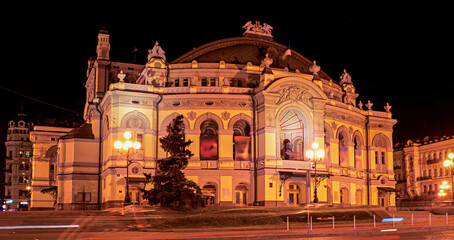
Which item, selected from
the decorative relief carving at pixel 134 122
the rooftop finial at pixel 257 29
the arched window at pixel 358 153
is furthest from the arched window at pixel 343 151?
the decorative relief carving at pixel 134 122

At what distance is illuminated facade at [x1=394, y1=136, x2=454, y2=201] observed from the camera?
10369 centimetres

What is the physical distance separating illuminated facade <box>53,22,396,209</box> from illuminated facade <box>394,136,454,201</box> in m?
41.8

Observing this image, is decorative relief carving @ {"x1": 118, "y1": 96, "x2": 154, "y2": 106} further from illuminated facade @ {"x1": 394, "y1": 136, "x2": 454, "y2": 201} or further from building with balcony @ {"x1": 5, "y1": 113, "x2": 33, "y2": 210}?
building with balcony @ {"x1": 5, "y1": 113, "x2": 33, "y2": 210}

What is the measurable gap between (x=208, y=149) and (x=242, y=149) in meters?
3.35

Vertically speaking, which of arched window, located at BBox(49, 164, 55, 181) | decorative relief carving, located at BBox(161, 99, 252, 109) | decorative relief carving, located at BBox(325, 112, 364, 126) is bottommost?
arched window, located at BBox(49, 164, 55, 181)

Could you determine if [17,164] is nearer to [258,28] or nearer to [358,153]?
[258,28]

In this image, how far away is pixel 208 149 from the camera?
189 feet

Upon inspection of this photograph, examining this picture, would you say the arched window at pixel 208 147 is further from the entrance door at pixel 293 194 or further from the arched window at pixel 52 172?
the arched window at pixel 52 172

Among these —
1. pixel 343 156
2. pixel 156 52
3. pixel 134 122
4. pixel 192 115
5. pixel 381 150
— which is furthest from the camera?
pixel 381 150

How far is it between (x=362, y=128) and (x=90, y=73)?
3624 cm

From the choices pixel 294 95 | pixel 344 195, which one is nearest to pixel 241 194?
pixel 294 95

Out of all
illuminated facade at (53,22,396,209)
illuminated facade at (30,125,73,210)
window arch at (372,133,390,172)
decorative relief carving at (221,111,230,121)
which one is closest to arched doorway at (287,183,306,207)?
illuminated facade at (53,22,396,209)

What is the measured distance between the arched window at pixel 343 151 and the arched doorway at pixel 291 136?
195 inches

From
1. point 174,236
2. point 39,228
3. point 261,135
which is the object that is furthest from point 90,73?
point 174,236
